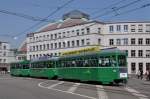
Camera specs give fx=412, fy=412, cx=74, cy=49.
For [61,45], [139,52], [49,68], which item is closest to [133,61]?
[139,52]

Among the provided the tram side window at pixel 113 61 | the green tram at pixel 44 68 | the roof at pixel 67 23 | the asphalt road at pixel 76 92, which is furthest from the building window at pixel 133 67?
the asphalt road at pixel 76 92

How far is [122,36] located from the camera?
9738 cm

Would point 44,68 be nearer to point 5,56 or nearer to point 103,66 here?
point 103,66

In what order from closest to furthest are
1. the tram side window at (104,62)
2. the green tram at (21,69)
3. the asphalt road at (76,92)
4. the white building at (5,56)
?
1. the asphalt road at (76,92)
2. the tram side window at (104,62)
3. the green tram at (21,69)
4. the white building at (5,56)

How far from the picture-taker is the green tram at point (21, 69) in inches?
2307

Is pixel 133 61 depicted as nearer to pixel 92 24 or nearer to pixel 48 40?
pixel 92 24

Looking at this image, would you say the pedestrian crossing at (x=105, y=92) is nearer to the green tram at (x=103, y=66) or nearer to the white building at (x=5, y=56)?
the green tram at (x=103, y=66)

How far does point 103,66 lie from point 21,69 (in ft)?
105

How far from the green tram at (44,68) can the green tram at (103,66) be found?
915 cm

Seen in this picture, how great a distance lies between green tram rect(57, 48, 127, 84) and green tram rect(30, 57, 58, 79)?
9.15 metres

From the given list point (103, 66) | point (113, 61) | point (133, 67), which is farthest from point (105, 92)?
point (133, 67)

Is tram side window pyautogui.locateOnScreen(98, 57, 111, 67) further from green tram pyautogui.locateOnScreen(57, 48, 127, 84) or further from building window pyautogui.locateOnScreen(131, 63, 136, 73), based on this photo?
building window pyautogui.locateOnScreen(131, 63, 136, 73)

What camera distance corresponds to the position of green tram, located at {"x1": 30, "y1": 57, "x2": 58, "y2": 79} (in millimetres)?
46125

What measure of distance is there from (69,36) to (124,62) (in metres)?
72.1
